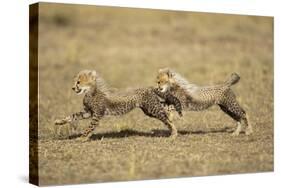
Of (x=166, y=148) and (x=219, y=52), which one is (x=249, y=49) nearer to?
(x=219, y=52)

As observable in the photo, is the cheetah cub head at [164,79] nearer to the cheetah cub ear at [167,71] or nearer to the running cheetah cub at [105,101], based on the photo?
the cheetah cub ear at [167,71]

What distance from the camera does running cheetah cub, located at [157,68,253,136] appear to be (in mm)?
10555

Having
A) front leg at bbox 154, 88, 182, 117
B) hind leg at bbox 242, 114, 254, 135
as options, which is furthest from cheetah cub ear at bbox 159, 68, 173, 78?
hind leg at bbox 242, 114, 254, 135

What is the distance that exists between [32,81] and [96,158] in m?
1.33

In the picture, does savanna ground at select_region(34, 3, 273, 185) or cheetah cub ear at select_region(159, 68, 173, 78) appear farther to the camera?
cheetah cub ear at select_region(159, 68, 173, 78)

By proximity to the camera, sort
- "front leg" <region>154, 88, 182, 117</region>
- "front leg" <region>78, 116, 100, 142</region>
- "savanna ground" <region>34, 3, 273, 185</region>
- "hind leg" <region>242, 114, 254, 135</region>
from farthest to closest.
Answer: "hind leg" <region>242, 114, 254, 135</region>
"front leg" <region>154, 88, 182, 117</region>
"front leg" <region>78, 116, 100, 142</region>
"savanna ground" <region>34, 3, 273, 185</region>

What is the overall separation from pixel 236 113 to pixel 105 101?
214cm

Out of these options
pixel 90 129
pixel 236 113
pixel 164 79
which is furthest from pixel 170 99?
pixel 90 129

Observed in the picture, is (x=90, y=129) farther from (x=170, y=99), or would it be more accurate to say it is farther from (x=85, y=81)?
(x=170, y=99)

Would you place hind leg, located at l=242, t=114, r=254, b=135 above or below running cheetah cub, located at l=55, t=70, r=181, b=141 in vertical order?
below

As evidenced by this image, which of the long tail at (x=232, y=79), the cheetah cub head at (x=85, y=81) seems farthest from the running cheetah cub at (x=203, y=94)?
the cheetah cub head at (x=85, y=81)

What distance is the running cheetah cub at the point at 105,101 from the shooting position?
32.9 ft

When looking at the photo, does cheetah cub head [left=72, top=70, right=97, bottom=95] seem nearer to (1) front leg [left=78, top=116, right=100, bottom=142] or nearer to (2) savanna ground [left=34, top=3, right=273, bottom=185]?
(1) front leg [left=78, top=116, right=100, bottom=142]

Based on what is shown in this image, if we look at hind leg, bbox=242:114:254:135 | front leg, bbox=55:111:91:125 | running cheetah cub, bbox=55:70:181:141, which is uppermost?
running cheetah cub, bbox=55:70:181:141
